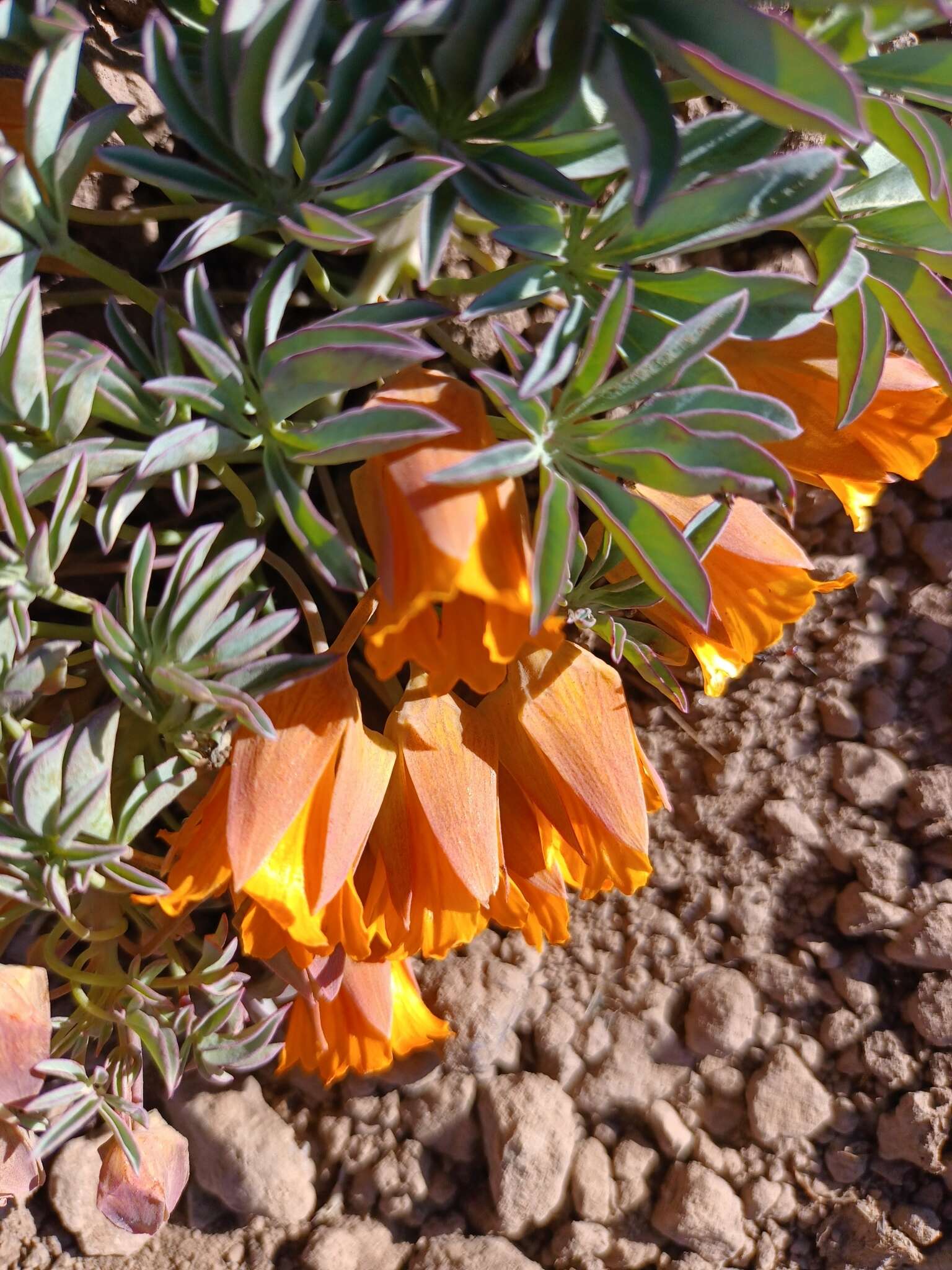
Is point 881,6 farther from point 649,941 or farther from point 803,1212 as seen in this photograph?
point 803,1212

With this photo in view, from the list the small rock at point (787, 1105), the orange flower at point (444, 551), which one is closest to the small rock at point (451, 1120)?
the small rock at point (787, 1105)

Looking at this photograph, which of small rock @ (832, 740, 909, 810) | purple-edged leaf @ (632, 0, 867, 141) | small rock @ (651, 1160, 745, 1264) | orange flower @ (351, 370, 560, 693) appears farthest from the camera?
small rock @ (832, 740, 909, 810)

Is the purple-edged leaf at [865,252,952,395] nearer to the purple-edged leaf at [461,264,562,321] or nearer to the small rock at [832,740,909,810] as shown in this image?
the purple-edged leaf at [461,264,562,321]

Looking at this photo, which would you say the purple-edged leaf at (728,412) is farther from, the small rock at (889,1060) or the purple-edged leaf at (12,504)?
the small rock at (889,1060)

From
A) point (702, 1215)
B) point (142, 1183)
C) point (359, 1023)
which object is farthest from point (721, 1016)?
point (142, 1183)

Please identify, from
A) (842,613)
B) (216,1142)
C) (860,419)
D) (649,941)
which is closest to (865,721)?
(842,613)

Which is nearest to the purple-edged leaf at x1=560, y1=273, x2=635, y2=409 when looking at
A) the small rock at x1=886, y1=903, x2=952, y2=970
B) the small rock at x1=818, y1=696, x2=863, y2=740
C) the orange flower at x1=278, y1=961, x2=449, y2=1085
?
the orange flower at x1=278, y1=961, x2=449, y2=1085

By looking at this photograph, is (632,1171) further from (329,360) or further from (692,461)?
(329,360)
